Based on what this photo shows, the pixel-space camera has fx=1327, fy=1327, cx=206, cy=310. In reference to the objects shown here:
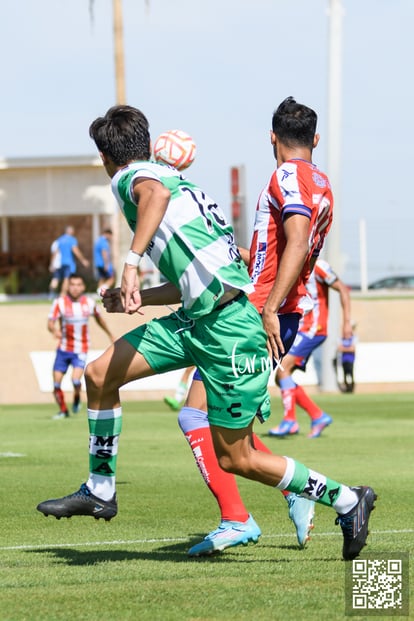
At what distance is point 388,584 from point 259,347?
4.49ft

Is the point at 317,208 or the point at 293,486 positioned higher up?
the point at 317,208

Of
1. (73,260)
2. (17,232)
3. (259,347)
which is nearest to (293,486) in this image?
(259,347)

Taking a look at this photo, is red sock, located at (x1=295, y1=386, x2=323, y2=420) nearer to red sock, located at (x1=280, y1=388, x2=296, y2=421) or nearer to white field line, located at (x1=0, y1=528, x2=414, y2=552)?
red sock, located at (x1=280, y1=388, x2=296, y2=421)

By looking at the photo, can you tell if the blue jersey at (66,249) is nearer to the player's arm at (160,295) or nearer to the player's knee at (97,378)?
the player's arm at (160,295)

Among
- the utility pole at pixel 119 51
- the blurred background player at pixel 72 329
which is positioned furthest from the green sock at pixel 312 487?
the utility pole at pixel 119 51

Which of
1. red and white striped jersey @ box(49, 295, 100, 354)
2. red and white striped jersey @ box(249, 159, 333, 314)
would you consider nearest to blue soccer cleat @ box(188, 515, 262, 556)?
red and white striped jersey @ box(249, 159, 333, 314)

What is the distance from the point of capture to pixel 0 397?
23953 millimetres

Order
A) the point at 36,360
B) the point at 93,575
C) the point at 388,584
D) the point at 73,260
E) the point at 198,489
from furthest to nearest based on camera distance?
the point at 73,260
the point at 36,360
the point at 198,489
the point at 93,575
the point at 388,584

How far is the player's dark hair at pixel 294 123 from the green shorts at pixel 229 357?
1.28 metres

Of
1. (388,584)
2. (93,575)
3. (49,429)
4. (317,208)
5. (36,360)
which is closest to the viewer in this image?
(388,584)

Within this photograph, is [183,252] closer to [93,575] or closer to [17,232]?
[93,575]

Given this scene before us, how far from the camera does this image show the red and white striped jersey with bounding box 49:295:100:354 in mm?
19734

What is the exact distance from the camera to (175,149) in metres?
8.81

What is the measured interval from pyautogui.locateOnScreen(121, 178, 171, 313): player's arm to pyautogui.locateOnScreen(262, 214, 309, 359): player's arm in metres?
→ 0.77
